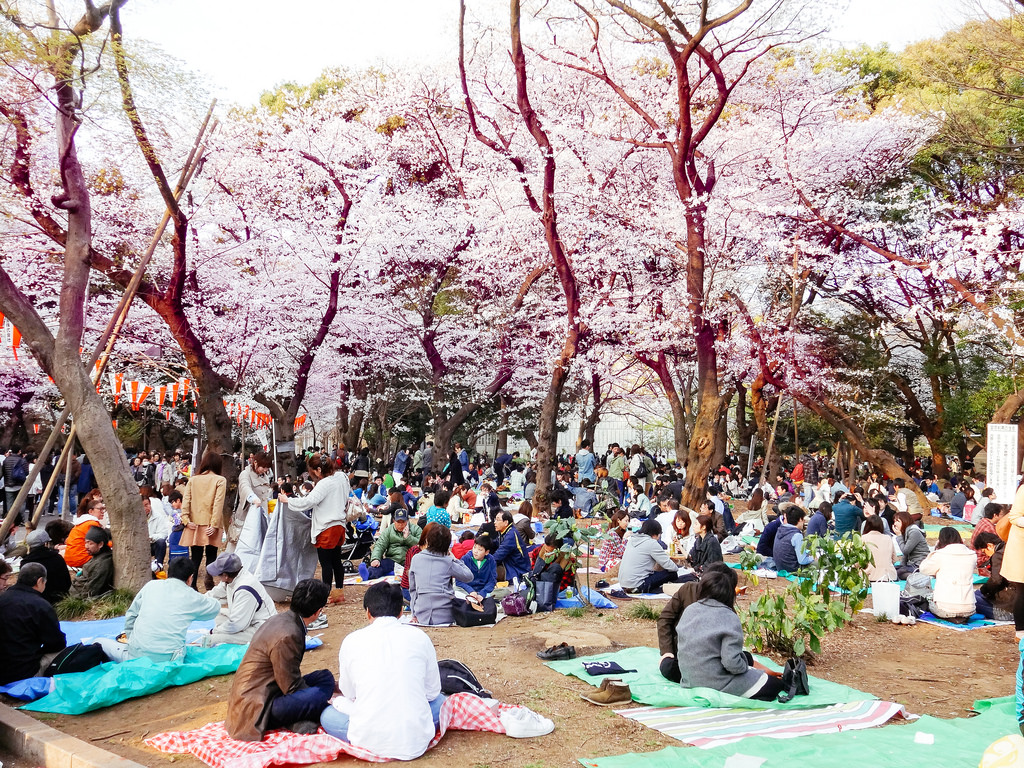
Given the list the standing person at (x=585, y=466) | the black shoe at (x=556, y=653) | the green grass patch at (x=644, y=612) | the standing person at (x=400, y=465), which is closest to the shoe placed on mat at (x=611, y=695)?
the black shoe at (x=556, y=653)

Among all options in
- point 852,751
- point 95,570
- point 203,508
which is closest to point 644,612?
point 852,751

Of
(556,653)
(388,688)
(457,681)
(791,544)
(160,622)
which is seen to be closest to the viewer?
(388,688)

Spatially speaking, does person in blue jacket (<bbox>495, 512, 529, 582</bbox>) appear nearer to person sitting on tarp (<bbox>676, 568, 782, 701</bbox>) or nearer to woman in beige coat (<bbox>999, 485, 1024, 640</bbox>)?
person sitting on tarp (<bbox>676, 568, 782, 701</bbox>)

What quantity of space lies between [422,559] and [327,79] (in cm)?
2000

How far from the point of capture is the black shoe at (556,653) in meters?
5.96

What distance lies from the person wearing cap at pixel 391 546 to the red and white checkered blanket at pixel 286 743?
4240 mm

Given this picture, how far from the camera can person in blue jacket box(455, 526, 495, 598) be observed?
7910 mm

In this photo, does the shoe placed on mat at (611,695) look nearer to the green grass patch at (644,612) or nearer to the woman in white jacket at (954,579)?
the green grass patch at (644,612)

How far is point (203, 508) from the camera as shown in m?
8.41

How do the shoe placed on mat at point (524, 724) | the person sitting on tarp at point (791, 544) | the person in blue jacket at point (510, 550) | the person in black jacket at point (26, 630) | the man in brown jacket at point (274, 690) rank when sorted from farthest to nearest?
the person sitting on tarp at point (791, 544)
the person in blue jacket at point (510, 550)
the person in black jacket at point (26, 630)
the shoe placed on mat at point (524, 724)
the man in brown jacket at point (274, 690)

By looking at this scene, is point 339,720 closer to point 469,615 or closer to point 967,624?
point 469,615

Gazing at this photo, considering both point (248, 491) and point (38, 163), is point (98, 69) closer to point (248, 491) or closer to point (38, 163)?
point (248, 491)

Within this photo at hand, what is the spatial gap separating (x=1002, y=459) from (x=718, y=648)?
10008 millimetres

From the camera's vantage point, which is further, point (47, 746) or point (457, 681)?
point (457, 681)
